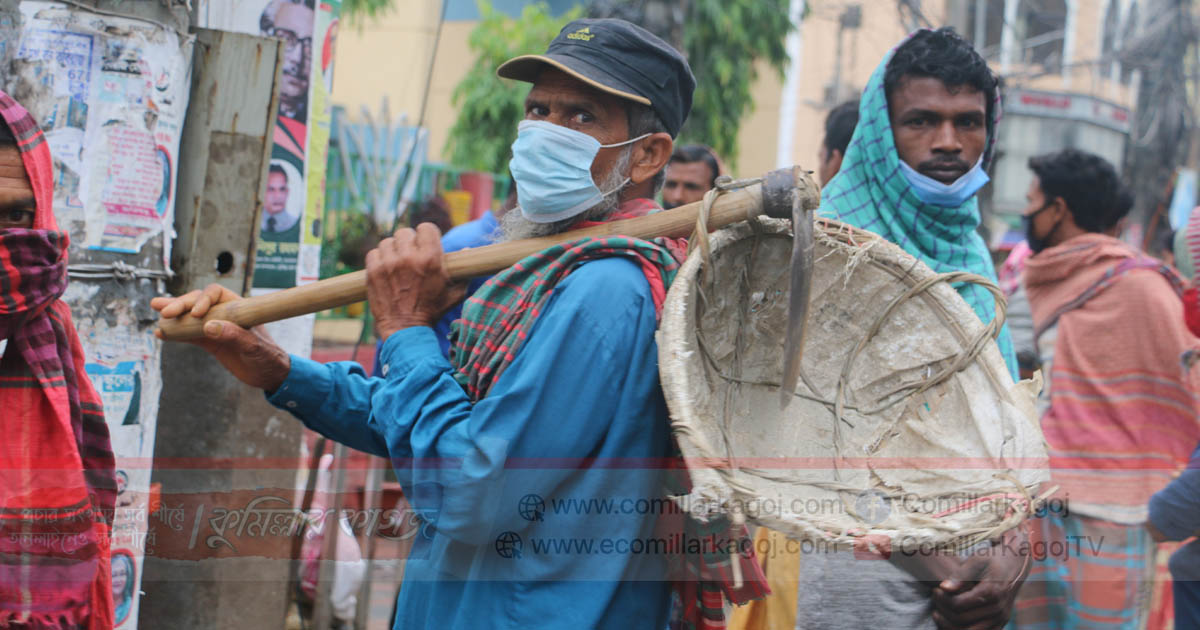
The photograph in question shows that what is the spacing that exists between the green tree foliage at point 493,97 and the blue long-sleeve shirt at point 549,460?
A: 506 inches

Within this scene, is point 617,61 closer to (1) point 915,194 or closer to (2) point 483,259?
(2) point 483,259

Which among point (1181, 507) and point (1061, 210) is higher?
point (1061, 210)

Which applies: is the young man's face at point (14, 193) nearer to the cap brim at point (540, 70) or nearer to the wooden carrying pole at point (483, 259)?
the wooden carrying pole at point (483, 259)

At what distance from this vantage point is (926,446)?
2113 mm

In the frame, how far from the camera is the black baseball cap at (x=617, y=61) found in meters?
1.99

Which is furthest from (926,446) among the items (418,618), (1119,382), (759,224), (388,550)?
(388,550)

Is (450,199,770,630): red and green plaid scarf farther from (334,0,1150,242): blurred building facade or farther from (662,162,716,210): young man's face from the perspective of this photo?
(334,0,1150,242): blurred building facade

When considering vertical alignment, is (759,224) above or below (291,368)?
above

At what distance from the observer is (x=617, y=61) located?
79.0 inches

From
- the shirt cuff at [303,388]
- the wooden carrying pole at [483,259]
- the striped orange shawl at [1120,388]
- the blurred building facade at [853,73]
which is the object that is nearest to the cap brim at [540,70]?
the wooden carrying pole at [483,259]

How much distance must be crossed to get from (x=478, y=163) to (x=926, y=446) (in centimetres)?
1369

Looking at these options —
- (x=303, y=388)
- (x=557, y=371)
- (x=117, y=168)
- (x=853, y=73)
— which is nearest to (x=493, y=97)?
(x=853, y=73)

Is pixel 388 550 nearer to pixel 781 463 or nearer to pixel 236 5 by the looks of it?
pixel 236 5

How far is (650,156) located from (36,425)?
130 centimetres
